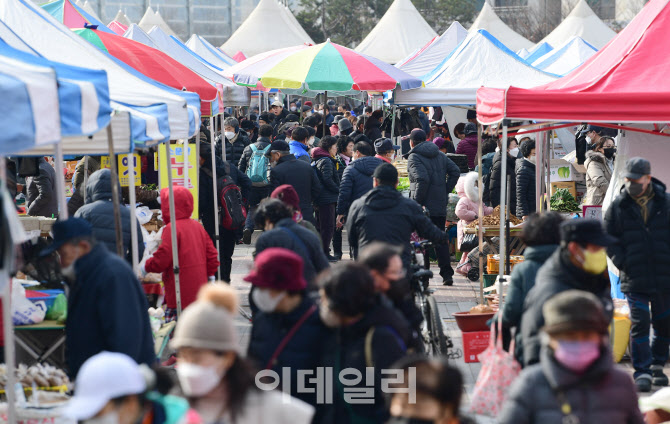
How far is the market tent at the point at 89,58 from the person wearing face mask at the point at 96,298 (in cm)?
241

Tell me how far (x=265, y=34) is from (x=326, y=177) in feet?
71.6

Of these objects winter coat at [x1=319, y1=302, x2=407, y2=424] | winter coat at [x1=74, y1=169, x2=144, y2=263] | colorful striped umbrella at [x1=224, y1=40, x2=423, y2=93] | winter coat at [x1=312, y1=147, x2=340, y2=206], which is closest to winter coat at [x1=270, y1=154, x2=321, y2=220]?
winter coat at [x1=312, y1=147, x2=340, y2=206]

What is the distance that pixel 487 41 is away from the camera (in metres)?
15.7

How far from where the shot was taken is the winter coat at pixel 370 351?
4047mm

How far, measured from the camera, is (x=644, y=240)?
729cm

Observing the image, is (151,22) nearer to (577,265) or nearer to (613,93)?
(613,93)

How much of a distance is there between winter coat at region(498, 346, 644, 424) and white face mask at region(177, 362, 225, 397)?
113cm

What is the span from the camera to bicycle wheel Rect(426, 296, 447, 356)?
7.34m

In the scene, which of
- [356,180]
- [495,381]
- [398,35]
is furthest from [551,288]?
[398,35]

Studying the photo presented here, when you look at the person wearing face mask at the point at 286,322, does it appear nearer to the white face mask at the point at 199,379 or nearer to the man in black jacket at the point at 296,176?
the white face mask at the point at 199,379

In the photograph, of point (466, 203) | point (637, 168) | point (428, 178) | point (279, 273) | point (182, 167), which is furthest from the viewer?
point (466, 203)

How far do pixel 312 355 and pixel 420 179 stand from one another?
7.34 metres

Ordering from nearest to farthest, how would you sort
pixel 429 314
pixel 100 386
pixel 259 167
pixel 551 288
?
pixel 100 386, pixel 551 288, pixel 429 314, pixel 259 167

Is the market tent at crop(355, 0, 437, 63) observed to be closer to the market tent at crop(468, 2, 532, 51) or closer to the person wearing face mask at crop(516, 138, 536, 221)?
the market tent at crop(468, 2, 532, 51)
